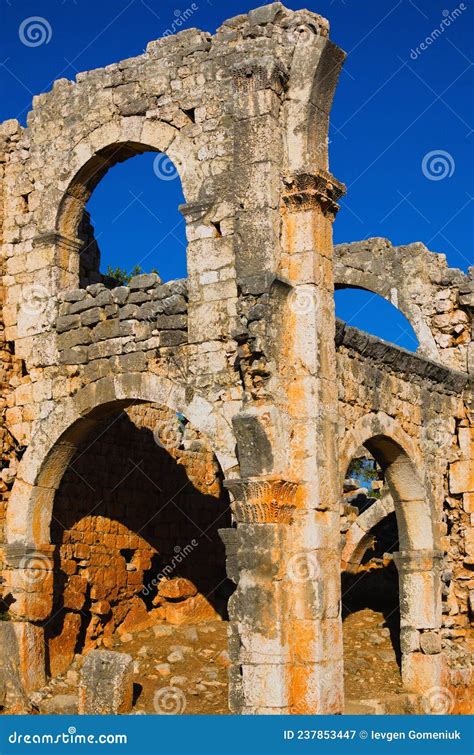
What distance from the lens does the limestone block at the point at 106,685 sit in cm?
1045

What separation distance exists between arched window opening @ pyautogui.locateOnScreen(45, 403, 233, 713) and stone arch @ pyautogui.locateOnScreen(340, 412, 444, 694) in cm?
224

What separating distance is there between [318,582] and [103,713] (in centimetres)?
259

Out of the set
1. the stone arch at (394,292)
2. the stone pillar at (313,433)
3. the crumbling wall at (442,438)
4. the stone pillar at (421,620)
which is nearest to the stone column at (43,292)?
the stone pillar at (313,433)

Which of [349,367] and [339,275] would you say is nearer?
[349,367]

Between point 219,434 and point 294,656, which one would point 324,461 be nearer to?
point 219,434

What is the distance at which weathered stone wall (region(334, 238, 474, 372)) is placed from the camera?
50.2 ft

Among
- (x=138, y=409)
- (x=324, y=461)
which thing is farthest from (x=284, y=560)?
(x=138, y=409)

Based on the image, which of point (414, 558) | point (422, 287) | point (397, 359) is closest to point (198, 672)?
point (414, 558)

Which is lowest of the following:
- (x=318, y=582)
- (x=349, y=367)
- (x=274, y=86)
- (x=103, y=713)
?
(x=103, y=713)

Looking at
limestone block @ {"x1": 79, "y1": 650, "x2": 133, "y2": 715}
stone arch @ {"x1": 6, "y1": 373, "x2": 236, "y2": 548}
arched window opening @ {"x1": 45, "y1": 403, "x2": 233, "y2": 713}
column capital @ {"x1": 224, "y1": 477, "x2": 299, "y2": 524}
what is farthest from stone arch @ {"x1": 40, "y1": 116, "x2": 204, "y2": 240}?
limestone block @ {"x1": 79, "y1": 650, "x2": 133, "y2": 715}

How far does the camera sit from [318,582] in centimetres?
965

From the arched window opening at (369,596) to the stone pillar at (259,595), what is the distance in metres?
2.03

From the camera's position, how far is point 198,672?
38.5 feet

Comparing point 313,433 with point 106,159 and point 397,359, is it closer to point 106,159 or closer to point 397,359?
point 397,359
